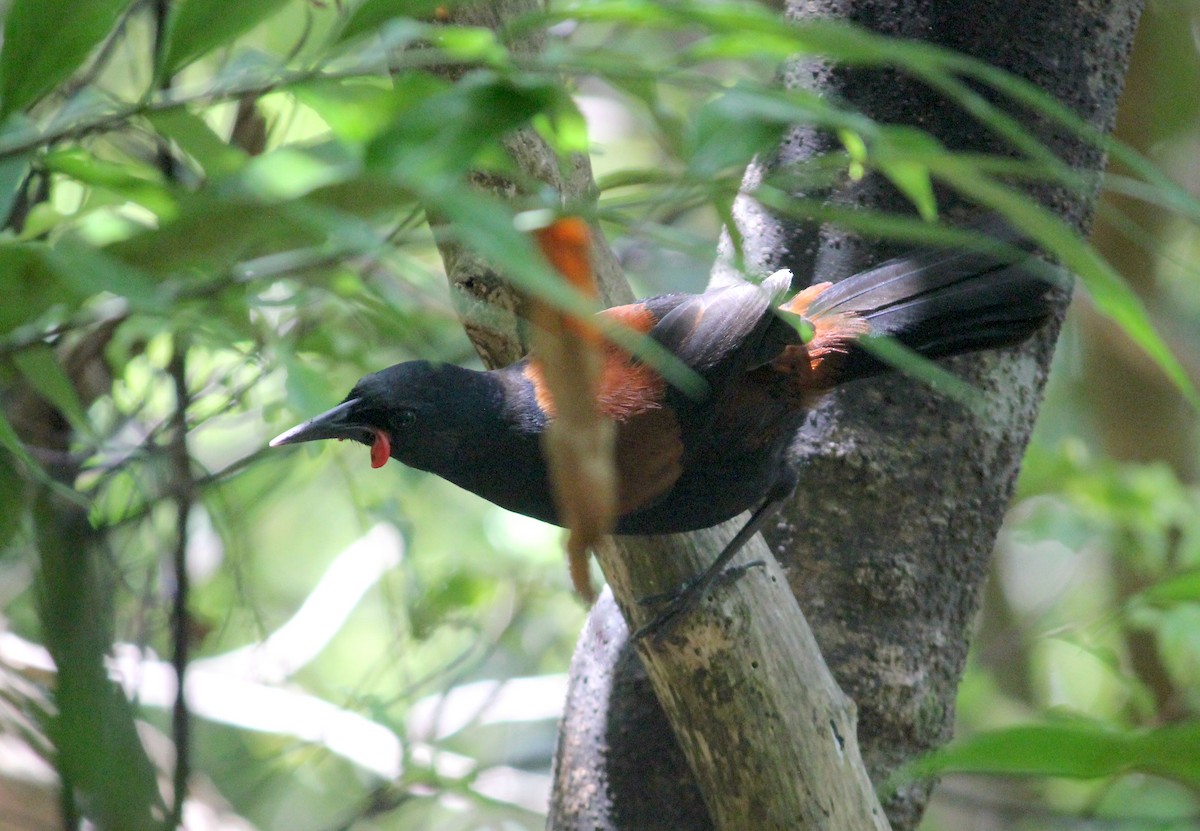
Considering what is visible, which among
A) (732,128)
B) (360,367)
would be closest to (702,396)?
(360,367)

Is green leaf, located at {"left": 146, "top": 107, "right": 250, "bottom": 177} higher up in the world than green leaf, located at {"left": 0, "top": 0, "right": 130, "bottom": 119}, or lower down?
higher up

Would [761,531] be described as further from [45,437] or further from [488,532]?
[488,532]

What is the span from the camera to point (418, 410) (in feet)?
6.33

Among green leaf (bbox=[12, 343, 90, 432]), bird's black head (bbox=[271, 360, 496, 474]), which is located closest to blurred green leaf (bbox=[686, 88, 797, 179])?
green leaf (bbox=[12, 343, 90, 432])

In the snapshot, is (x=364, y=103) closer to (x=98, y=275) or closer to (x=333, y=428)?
(x=98, y=275)

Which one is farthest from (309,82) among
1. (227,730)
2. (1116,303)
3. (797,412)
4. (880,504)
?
(227,730)

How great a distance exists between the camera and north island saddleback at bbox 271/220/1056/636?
6.23 ft

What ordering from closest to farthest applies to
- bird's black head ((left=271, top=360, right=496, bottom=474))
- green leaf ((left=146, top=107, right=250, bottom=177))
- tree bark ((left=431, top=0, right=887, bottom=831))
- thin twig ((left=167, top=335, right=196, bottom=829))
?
1. thin twig ((left=167, top=335, right=196, bottom=829))
2. green leaf ((left=146, top=107, right=250, bottom=177))
3. tree bark ((left=431, top=0, right=887, bottom=831))
4. bird's black head ((left=271, top=360, right=496, bottom=474))

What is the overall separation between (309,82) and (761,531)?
4.98ft

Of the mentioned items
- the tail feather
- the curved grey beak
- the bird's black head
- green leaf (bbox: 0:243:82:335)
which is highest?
the tail feather

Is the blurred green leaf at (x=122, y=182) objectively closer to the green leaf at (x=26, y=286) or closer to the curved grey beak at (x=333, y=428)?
the green leaf at (x=26, y=286)

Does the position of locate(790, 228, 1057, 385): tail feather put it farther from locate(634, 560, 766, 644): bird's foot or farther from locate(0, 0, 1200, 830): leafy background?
locate(634, 560, 766, 644): bird's foot

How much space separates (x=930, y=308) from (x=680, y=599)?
2.30ft

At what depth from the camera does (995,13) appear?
Result: 2141mm
